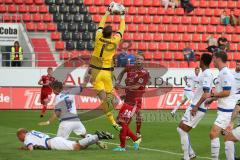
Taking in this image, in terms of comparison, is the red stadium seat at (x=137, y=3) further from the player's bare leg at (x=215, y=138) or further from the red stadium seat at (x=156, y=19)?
the player's bare leg at (x=215, y=138)

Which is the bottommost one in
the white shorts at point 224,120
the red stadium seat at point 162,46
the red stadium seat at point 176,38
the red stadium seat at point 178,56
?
the red stadium seat at point 178,56

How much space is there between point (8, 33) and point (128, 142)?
691 inches

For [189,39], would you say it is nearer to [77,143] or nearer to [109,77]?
[109,77]

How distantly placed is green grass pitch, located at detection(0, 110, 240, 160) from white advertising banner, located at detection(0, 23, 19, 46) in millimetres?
6473

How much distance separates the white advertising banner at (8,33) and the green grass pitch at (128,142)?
21.2 ft

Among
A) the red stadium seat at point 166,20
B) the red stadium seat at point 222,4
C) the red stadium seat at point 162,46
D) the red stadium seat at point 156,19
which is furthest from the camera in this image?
the red stadium seat at point 222,4

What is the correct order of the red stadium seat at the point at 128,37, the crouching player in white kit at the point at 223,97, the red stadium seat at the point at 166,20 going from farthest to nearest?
the red stadium seat at the point at 166,20
the red stadium seat at the point at 128,37
the crouching player in white kit at the point at 223,97

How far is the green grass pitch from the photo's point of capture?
1494 cm

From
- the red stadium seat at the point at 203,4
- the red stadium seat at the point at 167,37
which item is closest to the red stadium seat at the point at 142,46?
the red stadium seat at the point at 167,37

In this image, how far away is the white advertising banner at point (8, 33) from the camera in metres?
34.3

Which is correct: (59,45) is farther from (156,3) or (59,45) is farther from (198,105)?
(198,105)

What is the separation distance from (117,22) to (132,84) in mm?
22006

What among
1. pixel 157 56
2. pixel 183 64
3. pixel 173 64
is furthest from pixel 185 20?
pixel 173 64

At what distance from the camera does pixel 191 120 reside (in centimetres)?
1426
